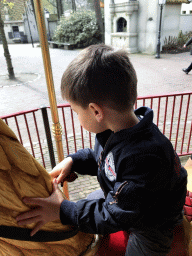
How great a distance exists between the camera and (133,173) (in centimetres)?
85

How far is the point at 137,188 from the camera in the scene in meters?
0.83

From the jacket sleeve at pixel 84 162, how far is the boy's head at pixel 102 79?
455 mm

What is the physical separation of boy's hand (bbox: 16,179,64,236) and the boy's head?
402 mm

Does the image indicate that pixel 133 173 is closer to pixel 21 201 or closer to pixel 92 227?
pixel 92 227

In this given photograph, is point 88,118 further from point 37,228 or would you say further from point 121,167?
point 37,228

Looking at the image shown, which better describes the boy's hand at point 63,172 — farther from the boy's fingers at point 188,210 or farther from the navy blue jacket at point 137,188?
the boy's fingers at point 188,210

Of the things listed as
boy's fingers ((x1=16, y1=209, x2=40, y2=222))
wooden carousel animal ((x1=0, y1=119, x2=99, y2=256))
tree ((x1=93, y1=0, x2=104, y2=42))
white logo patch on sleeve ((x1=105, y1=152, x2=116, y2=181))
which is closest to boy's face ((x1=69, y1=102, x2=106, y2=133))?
white logo patch on sleeve ((x1=105, y1=152, x2=116, y2=181))

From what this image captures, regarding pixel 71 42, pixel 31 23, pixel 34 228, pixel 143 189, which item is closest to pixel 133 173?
pixel 143 189

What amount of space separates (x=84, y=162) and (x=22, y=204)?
592 millimetres

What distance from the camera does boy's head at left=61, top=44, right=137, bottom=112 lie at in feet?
2.83

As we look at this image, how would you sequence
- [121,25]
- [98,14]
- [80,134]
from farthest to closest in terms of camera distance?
[98,14]
[121,25]
[80,134]

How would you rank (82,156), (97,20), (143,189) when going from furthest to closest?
(97,20), (82,156), (143,189)

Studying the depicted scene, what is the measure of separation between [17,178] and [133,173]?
1.39 ft

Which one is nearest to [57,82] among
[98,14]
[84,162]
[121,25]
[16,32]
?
[84,162]
